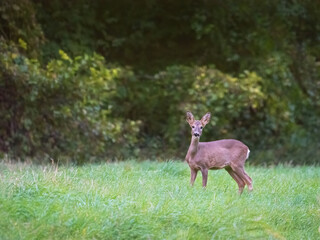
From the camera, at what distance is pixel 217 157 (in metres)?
8.62

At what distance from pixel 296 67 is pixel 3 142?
7520 mm

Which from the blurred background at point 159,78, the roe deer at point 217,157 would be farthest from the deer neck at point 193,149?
the blurred background at point 159,78

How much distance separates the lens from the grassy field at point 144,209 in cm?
602

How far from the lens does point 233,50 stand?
16562 millimetres

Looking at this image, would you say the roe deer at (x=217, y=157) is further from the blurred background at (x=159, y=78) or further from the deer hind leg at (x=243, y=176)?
the blurred background at (x=159, y=78)

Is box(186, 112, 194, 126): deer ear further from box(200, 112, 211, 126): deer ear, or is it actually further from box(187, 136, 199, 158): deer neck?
box(187, 136, 199, 158): deer neck

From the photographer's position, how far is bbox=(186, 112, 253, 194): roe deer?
337 inches

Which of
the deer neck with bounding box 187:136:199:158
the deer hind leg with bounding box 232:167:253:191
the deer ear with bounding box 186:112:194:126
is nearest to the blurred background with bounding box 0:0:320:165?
the deer ear with bounding box 186:112:194:126

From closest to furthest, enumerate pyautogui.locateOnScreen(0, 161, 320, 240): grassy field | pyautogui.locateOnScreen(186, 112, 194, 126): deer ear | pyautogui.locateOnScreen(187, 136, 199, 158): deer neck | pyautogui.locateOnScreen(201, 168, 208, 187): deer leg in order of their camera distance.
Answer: pyautogui.locateOnScreen(0, 161, 320, 240): grassy field, pyautogui.locateOnScreen(201, 168, 208, 187): deer leg, pyautogui.locateOnScreen(187, 136, 199, 158): deer neck, pyautogui.locateOnScreen(186, 112, 194, 126): deer ear

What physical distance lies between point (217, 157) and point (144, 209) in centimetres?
232

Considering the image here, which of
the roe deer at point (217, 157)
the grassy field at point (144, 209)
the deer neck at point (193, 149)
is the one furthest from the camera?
the deer neck at point (193, 149)

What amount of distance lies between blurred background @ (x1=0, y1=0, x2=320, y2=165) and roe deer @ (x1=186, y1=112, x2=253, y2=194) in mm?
4878

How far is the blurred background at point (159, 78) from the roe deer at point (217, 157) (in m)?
4.88

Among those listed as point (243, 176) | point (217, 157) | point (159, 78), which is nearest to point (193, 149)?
point (217, 157)
